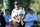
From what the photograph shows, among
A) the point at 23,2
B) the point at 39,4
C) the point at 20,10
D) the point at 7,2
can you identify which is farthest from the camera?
the point at 39,4

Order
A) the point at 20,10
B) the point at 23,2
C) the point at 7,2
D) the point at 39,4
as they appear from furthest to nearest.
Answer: the point at 39,4 → the point at 23,2 → the point at 7,2 → the point at 20,10

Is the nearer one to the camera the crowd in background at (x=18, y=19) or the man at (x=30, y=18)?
the crowd in background at (x=18, y=19)

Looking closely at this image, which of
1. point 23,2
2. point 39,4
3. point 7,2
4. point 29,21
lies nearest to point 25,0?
point 23,2

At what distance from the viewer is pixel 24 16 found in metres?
6.79

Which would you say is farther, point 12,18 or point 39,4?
point 39,4

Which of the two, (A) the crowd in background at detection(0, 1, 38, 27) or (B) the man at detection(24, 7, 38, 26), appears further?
(B) the man at detection(24, 7, 38, 26)

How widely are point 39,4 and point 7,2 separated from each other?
5.59 m

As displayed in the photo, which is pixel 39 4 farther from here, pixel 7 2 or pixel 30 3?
pixel 7 2

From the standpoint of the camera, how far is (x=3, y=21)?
6766 mm

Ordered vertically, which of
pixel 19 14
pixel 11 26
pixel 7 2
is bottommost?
pixel 11 26

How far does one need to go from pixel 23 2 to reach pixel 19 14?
5.48 m

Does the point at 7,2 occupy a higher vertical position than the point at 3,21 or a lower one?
higher

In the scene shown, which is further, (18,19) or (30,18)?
(30,18)

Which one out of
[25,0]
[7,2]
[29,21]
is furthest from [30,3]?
[29,21]
